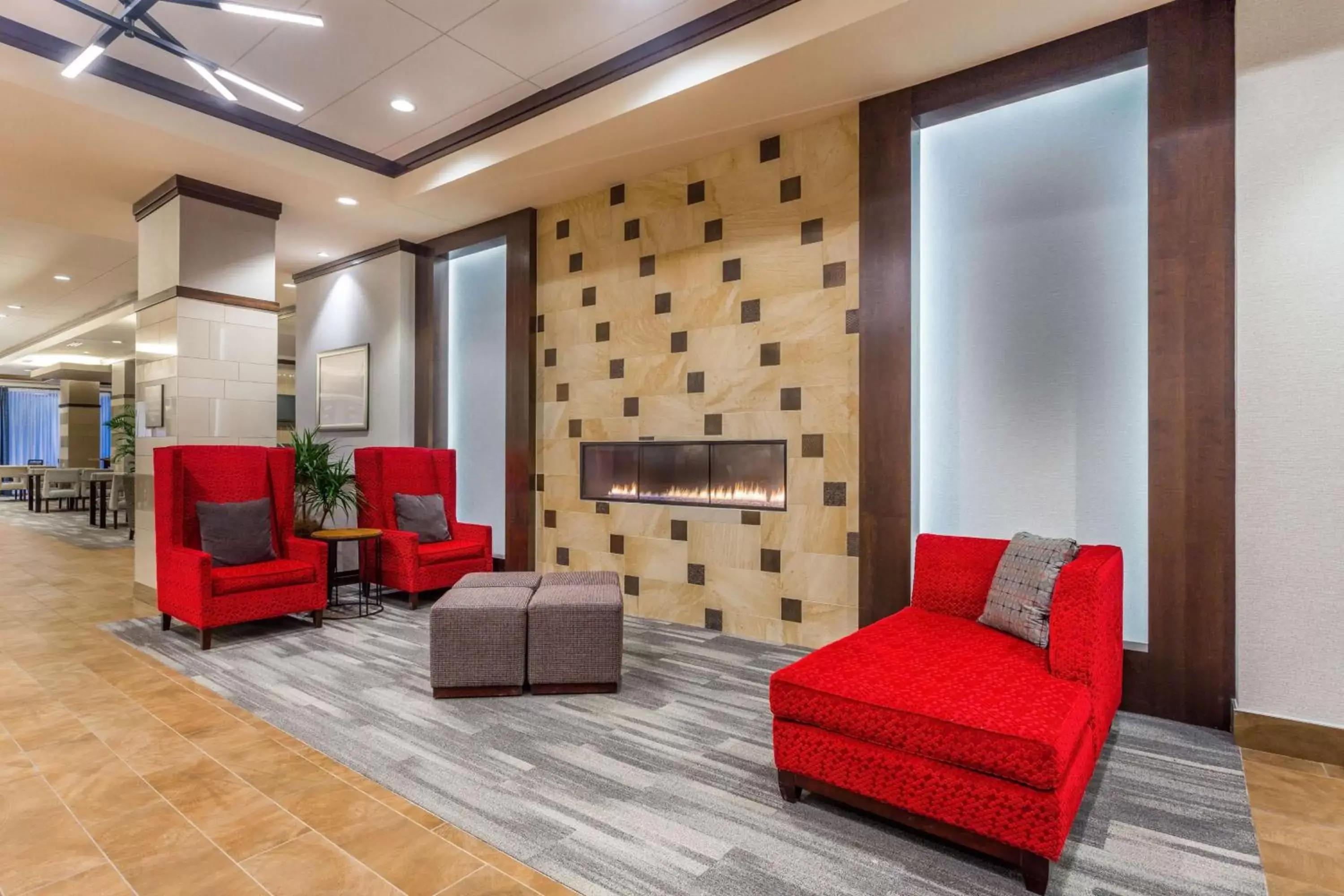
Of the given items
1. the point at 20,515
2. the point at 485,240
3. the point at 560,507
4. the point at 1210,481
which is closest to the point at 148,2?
the point at 485,240

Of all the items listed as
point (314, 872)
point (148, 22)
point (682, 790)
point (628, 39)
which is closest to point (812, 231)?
point (628, 39)

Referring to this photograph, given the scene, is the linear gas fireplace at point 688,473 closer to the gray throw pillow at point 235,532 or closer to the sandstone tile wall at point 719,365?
the sandstone tile wall at point 719,365

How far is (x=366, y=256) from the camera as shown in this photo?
6.79 metres

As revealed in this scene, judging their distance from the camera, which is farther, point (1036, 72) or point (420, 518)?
point (420, 518)

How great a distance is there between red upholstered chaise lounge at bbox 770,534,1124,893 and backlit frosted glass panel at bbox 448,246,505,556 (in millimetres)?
4204

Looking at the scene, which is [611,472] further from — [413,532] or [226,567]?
[226,567]

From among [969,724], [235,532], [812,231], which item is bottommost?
[969,724]

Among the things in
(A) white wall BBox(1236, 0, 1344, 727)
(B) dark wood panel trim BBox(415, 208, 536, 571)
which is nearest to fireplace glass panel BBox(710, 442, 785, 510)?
(B) dark wood panel trim BBox(415, 208, 536, 571)

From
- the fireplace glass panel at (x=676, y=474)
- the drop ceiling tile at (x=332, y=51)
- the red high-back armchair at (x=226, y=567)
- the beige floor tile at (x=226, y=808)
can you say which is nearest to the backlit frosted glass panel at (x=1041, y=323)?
the fireplace glass panel at (x=676, y=474)

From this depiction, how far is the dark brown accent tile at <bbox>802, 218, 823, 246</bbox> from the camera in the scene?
162 inches

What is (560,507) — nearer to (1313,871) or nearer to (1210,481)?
(1210,481)

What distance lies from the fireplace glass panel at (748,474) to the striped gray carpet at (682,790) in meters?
1.03

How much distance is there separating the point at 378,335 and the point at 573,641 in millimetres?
4623

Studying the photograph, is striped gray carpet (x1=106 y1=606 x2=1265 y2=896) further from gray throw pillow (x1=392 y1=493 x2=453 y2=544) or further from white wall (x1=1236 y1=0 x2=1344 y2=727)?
gray throw pillow (x1=392 y1=493 x2=453 y2=544)
